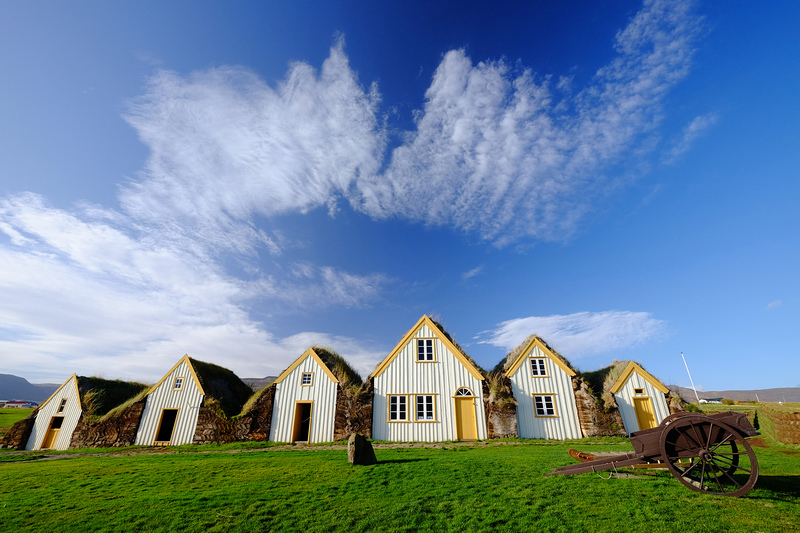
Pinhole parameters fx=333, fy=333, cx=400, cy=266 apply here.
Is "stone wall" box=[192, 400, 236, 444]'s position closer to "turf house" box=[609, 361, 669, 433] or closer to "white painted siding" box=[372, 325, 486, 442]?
"white painted siding" box=[372, 325, 486, 442]

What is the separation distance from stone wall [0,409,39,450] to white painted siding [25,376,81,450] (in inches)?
10.0

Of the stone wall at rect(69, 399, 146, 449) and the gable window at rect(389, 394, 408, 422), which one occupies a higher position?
the gable window at rect(389, 394, 408, 422)

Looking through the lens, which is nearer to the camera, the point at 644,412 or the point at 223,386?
the point at 644,412

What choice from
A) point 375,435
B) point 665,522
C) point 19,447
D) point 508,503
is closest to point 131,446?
point 19,447

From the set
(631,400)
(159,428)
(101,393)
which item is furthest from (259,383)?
(631,400)

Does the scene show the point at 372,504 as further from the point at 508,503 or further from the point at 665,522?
the point at 665,522

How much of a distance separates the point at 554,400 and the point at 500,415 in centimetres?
425

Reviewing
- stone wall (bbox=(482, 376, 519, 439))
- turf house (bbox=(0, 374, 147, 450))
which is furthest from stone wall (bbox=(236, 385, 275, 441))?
stone wall (bbox=(482, 376, 519, 439))

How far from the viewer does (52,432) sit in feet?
85.5

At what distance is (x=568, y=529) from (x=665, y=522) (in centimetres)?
193

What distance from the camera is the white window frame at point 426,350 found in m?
24.5

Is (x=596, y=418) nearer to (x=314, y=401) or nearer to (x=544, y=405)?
(x=544, y=405)

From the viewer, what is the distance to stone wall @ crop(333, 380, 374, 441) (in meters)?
22.7

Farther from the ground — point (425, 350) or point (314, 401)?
point (425, 350)
